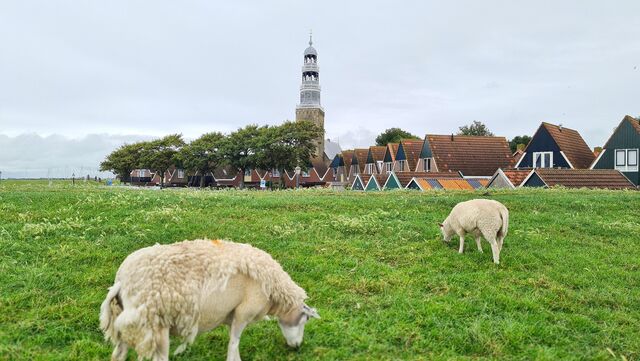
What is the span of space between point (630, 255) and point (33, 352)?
1316 centimetres

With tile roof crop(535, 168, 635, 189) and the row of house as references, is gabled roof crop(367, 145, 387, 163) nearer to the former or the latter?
the row of house

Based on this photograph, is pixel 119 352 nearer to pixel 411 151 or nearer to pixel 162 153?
pixel 411 151

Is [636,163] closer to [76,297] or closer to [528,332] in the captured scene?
[528,332]

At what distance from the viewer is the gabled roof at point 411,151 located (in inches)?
2148

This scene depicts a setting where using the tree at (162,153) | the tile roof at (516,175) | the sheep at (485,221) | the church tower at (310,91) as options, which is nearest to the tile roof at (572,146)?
the tile roof at (516,175)

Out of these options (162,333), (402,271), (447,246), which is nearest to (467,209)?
(447,246)

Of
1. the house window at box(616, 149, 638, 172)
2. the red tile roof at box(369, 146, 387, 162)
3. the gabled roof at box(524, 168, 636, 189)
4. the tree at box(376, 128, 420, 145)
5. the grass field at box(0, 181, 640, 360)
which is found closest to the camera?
the grass field at box(0, 181, 640, 360)

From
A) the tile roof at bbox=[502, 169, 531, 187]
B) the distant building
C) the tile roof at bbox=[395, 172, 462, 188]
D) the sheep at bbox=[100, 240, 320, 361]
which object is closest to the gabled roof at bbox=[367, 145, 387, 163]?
the tile roof at bbox=[395, 172, 462, 188]

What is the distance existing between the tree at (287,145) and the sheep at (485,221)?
52.1 meters

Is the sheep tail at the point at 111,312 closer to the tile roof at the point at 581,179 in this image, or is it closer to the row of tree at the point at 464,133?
the tile roof at the point at 581,179

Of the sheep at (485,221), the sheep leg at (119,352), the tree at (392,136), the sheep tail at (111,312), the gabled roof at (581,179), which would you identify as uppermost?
the tree at (392,136)

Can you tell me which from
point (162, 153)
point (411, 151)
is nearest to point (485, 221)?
point (411, 151)

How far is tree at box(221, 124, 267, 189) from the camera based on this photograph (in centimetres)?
6412

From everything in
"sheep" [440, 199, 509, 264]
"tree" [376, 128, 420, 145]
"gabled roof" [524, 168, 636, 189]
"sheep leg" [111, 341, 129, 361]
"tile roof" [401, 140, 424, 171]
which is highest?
"tree" [376, 128, 420, 145]
